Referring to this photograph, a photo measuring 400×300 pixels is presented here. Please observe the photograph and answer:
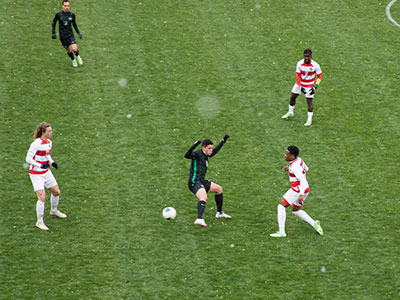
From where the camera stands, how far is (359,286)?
481 inches

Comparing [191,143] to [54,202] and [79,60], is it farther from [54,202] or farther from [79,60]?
[79,60]

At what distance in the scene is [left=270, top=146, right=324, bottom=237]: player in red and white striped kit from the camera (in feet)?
44.0

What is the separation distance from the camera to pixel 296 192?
13633 mm

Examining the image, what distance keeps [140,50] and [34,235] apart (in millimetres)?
11889

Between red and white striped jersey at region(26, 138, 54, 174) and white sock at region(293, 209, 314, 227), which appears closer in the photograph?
red and white striped jersey at region(26, 138, 54, 174)

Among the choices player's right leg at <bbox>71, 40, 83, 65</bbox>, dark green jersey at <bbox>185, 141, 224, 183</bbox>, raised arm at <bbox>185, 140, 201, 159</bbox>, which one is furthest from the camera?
player's right leg at <bbox>71, 40, 83, 65</bbox>

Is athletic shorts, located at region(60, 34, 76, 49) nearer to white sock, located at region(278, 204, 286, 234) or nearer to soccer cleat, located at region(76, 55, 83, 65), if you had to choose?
soccer cleat, located at region(76, 55, 83, 65)

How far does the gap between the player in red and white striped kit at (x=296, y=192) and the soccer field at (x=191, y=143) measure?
1.11ft

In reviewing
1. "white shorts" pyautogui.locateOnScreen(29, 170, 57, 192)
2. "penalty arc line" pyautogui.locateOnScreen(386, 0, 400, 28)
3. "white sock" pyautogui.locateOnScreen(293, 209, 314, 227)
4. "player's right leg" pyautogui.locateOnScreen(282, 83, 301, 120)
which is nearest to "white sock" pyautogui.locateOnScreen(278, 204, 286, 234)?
"white sock" pyautogui.locateOnScreen(293, 209, 314, 227)

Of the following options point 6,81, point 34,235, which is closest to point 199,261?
point 34,235

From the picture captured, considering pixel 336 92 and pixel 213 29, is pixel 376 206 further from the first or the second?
pixel 213 29

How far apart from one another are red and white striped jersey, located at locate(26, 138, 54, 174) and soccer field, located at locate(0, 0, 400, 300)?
1587mm

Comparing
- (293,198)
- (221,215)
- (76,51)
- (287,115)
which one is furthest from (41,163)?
(76,51)

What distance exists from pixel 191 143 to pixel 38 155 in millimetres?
5980
